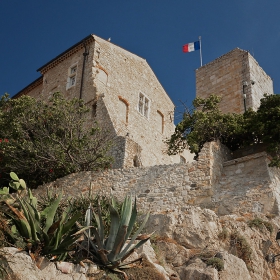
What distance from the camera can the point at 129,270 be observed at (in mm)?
7820

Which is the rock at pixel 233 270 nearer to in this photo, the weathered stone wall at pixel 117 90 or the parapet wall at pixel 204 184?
the parapet wall at pixel 204 184

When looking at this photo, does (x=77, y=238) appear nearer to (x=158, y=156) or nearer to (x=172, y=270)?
(x=172, y=270)

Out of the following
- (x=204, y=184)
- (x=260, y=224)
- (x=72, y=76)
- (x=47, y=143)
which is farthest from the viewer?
(x=72, y=76)

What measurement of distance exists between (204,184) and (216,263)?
18.7 ft

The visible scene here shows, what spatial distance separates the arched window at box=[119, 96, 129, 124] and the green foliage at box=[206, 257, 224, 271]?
1428cm

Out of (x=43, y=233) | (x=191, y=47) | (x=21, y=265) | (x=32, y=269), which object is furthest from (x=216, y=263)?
(x=191, y=47)

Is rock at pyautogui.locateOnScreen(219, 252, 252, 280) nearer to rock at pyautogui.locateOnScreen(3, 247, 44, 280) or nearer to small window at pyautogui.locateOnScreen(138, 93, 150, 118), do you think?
rock at pyautogui.locateOnScreen(3, 247, 44, 280)

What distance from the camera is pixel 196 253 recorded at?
9.32 m

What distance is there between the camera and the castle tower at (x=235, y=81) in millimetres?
21625

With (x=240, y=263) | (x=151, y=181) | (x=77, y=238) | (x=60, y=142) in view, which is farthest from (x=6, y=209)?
(x=60, y=142)

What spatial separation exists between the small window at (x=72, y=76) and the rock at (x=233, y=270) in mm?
16788

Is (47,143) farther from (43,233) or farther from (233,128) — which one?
(43,233)

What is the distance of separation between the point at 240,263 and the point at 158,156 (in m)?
14.9

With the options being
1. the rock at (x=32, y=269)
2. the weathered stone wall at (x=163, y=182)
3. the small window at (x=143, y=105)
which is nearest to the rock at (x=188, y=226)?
the rock at (x=32, y=269)
